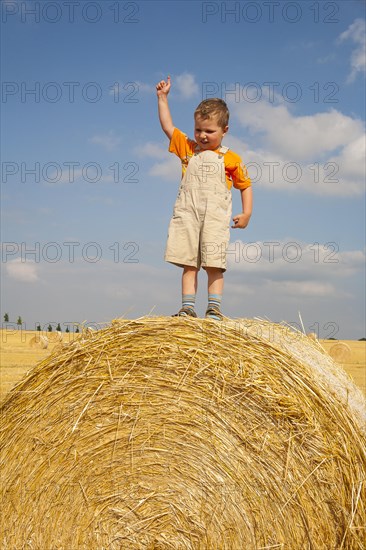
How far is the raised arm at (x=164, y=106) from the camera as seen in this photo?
4891 mm

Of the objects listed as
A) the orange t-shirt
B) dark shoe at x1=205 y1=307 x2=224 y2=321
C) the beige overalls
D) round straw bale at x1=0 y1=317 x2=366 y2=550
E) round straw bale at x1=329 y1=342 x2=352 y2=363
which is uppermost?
the orange t-shirt

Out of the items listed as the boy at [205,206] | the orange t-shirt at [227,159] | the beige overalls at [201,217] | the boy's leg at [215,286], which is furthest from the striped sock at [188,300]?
the orange t-shirt at [227,159]

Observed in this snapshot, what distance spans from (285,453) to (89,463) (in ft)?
3.65

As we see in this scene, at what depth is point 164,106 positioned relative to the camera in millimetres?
4910

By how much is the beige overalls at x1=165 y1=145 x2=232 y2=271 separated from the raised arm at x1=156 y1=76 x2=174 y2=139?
398mm

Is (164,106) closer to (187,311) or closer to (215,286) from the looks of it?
(215,286)

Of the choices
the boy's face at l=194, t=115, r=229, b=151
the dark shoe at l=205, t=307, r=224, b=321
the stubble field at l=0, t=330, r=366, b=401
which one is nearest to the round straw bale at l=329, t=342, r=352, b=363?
the stubble field at l=0, t=330, r=366, b=401

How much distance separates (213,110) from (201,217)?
0.80 meters

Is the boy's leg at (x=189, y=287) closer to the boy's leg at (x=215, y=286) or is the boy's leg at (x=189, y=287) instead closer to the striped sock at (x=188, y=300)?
the striped sock at (x=188, y=300)

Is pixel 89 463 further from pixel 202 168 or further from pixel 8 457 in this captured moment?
pixel 202 168

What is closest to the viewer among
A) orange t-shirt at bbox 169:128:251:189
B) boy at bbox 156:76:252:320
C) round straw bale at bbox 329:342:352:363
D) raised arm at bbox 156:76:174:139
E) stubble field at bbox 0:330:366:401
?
boy at bbox 156:76:252:320

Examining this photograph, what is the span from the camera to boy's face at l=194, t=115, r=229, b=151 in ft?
14.8

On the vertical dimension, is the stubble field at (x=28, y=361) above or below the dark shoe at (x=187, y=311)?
below

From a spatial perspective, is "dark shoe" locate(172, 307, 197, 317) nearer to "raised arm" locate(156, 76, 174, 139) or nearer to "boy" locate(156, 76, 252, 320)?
"boy" locate(156, 76, 252, 320)
